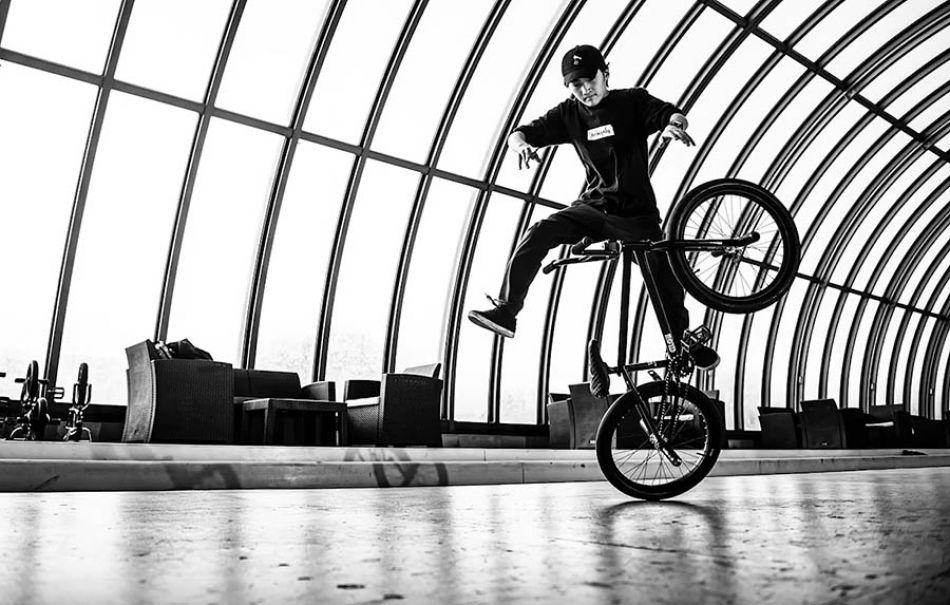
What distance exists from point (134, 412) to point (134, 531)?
5.96m

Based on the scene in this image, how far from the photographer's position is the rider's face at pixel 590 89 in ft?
10.8

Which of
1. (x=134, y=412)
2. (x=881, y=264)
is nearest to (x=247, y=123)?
(x=134, y=412)

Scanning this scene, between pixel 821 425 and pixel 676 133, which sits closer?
pixel 676 133

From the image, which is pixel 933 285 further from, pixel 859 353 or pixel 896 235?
pixel 896 235

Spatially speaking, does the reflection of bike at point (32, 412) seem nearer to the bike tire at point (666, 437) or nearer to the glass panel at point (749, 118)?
the bike tire at point (666, 437)

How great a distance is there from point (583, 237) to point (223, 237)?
6.50 m

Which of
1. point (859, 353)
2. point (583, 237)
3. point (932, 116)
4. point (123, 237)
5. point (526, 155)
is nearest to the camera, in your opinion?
point (583, 237)

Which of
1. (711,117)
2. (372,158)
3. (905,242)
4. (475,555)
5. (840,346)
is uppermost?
(711,117)

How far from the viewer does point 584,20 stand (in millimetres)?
10320

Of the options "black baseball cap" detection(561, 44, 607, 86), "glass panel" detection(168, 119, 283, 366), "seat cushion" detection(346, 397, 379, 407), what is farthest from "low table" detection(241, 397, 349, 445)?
"black baseball cap" detection(561, 44, 607, 86)

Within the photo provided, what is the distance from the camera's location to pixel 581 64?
10.7 feet

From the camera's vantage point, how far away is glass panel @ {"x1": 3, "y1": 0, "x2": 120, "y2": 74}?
7.21m

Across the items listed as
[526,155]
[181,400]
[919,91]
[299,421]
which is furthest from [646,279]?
[919,91]

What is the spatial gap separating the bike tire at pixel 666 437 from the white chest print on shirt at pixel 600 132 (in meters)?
1.02
